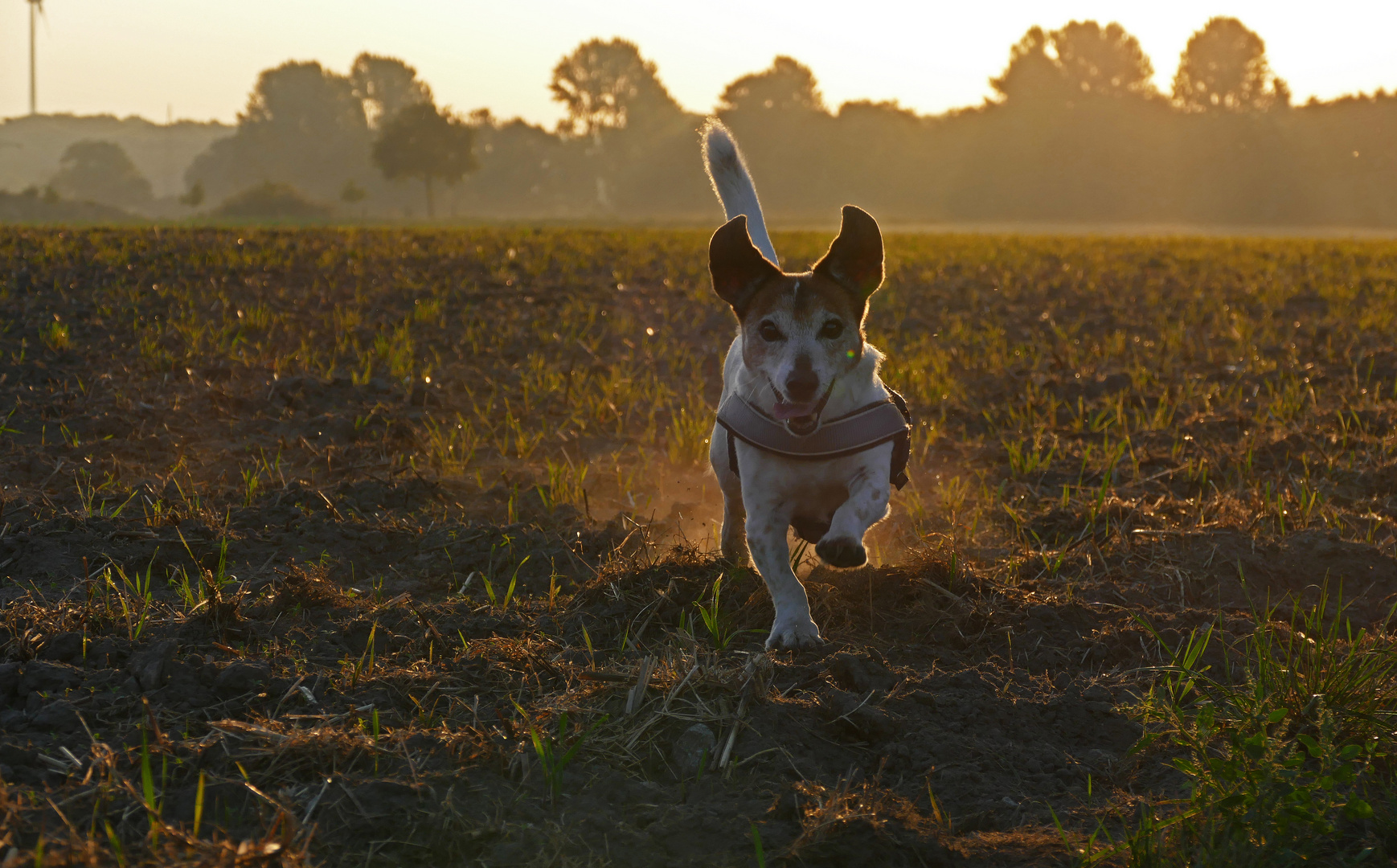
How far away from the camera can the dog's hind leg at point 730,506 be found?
4.29m

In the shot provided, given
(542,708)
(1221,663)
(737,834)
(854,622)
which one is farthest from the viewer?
(854,622)

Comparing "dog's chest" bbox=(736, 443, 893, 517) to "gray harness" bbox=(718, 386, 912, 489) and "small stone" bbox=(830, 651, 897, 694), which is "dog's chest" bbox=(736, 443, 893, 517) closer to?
"gray harness" bbox=(718, 386, 912, 489)

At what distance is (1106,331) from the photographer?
36.2 feet

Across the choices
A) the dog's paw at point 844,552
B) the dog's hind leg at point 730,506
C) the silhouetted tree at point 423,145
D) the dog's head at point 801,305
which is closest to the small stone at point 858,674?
the dog's paw at point 844,552

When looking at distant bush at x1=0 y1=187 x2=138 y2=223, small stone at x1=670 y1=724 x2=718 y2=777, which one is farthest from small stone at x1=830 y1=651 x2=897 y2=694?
distant bush at x1=0 y1=187 x2=138 y2=223

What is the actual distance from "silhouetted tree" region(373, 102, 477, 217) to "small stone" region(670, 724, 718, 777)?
66292 millimetres

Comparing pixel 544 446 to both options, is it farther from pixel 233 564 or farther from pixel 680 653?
pixel 680 653

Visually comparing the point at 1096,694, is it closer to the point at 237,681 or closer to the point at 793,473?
the point at 793,473

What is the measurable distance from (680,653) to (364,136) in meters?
97.8

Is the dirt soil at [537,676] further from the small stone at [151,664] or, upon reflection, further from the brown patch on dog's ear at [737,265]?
the brown patch on dog's ear at [737,265]

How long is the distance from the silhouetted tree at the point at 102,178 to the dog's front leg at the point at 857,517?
10202 centimetres

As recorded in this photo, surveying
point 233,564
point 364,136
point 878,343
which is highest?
point 364,136

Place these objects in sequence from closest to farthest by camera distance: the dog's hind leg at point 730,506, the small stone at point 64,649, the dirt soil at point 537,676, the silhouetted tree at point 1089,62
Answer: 1. the dirt soil at point 537,676
2. the small stone at point 64,649
3. the dog's hind leg at point 730,506
4. the silhouetted tree at point 1089,62

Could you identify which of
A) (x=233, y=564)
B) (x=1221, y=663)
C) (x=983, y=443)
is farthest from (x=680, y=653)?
(x=983, y=443)
